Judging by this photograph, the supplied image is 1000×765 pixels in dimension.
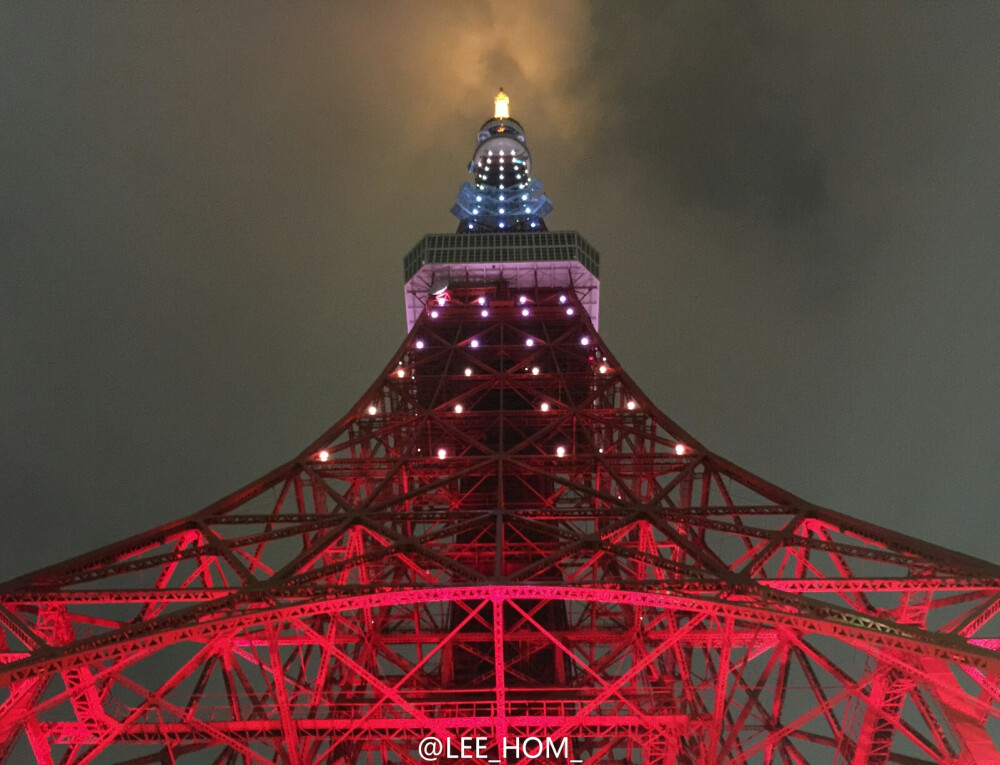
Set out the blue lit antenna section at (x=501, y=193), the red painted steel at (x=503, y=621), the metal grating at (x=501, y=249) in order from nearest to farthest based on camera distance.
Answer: the red painted steel at (x=503, y=621), the metal grating at (x=501, y=249), the blue lit antenna section at (x=501, y=193)

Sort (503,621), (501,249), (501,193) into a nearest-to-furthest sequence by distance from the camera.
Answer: (503,621) < (501,249) < (501,193)

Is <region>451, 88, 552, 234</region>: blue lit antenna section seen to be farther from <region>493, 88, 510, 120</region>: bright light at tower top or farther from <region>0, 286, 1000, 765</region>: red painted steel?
<region>0, 286, 1000, 765</region>: red painted steel

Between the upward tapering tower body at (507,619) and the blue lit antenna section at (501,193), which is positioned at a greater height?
the blue lit antenna section at (501,193)

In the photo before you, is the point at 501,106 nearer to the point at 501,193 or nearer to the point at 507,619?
the point at 501,193

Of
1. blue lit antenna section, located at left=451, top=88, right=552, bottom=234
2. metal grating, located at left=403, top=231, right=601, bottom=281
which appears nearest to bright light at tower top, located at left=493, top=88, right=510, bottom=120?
blue lit antenna section, located at left=451, top=88, right=552, bottom=234

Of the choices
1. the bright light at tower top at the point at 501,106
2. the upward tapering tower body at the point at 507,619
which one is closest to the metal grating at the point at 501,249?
the upward tapering tower body at the point at 507,619

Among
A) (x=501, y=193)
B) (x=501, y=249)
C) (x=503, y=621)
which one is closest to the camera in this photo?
(x=503, y=621)

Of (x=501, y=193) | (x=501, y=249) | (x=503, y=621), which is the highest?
(x=501, y=193)

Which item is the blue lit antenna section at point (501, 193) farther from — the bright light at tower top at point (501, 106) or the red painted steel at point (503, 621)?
the red painted steel at point (503, 621)

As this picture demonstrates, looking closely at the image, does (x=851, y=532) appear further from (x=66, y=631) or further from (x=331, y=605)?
(x=66, y=631)

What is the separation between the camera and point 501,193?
44812 mm

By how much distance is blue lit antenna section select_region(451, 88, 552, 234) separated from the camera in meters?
43.8

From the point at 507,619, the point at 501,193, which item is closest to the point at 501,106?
the point at 501,193

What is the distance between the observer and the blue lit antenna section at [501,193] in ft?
144
